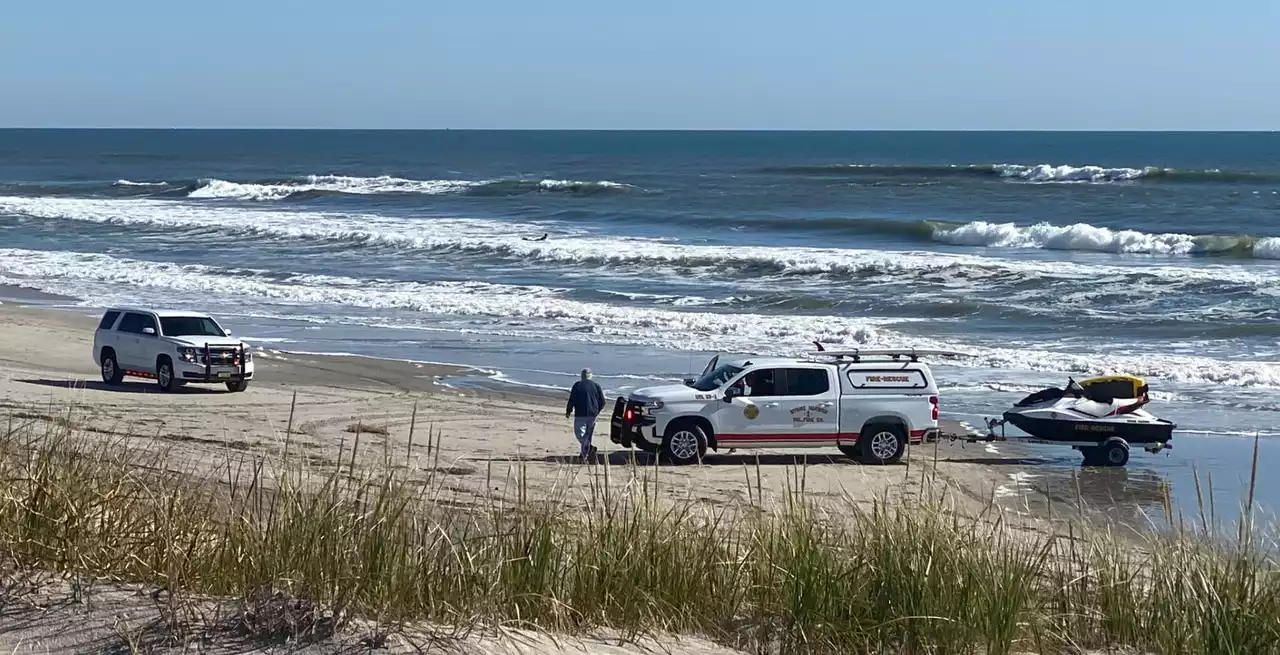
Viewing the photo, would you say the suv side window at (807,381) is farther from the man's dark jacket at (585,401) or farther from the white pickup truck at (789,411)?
the man's dark jacket at (585,401)

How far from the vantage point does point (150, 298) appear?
34.1 meters

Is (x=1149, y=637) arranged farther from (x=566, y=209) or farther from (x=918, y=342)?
(x=566, y=209)

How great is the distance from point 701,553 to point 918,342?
68.5 ft

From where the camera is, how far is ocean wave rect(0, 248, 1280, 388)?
2447 cm

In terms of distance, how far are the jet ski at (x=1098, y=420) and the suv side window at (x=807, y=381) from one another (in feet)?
6.92

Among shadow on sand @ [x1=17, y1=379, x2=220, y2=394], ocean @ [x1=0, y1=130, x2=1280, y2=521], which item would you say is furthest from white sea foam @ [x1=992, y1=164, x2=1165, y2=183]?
shadow on sand @ [x1=17, y1=379, x2=220, y2=394]

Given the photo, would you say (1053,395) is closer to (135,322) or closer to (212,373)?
(212,373)

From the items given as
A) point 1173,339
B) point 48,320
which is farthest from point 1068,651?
point 48,320

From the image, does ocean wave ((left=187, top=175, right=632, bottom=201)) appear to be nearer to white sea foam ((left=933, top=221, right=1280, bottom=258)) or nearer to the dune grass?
white sea foam ((left=933, top=221, right=1280, bottom=258))

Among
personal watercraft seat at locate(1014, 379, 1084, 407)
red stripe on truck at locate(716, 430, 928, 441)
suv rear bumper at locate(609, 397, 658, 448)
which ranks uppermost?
personal watercraft seat at locate(1014, 379, 1084, 407)

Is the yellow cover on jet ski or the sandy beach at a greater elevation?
the yellow cover on jet ski

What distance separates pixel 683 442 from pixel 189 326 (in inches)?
357

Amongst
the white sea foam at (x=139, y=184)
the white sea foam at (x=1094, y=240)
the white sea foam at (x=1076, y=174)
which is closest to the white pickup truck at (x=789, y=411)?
the white sea foam at (x=1094, y=240)

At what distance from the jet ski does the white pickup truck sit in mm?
1214
